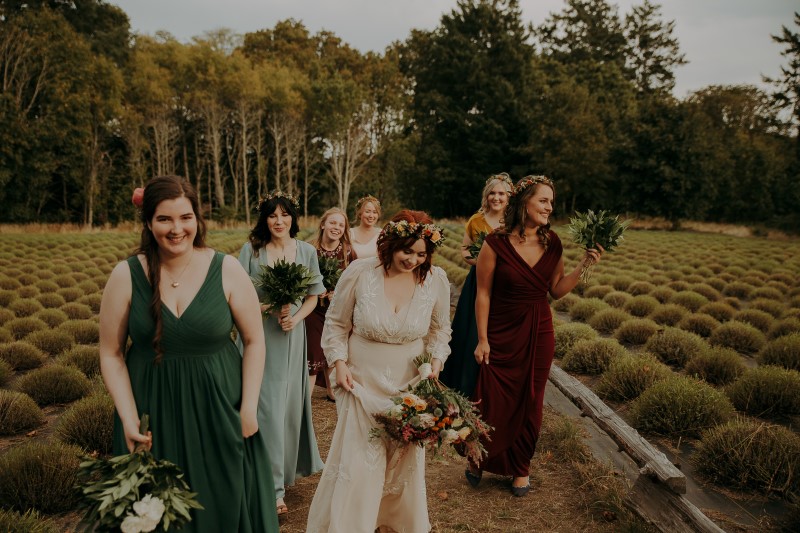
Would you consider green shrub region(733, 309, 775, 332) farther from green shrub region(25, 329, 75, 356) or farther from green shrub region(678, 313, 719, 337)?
green shrub region(25, 329, 75, 356)

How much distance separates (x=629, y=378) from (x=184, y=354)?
6124 millimetres

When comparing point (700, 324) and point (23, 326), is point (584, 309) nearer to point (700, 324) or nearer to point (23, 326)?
point (700, 324)

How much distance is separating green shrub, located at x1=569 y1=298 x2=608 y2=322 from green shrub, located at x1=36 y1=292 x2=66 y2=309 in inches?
445

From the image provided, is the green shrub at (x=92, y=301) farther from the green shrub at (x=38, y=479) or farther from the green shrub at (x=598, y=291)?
the green shrub at (x=598, y=291)

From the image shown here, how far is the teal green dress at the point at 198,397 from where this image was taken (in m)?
2.62

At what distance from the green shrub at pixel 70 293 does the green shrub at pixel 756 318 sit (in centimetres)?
1470

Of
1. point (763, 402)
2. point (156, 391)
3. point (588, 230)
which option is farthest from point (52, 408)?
point (763, 402)

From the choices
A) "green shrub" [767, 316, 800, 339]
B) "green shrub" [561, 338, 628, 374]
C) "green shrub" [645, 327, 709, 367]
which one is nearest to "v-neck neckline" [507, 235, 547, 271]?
"green shrub" [561, 338, 628, 374]

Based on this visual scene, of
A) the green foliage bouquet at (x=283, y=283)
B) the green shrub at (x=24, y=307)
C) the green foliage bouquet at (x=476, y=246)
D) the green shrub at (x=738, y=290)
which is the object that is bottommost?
the green shrub at (x=24, y=307)

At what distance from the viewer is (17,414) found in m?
6.06

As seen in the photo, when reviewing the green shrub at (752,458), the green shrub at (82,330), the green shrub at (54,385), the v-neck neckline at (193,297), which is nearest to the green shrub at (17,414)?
the green shrub at (54,385)

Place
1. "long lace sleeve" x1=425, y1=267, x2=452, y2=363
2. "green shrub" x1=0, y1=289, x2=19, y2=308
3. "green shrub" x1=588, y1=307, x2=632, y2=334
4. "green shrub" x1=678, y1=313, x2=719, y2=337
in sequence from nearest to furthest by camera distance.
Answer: "long lace sleeve" x1=425, y1=267, x2=452, y2=363 → "green shrub" x1=678, y1=313, x2=719, y2=337 → "green shrub" x1=588, y1=307, x2=632, y2=334 → "green shrub" x1=0, y1=289, x2=19, y2=308

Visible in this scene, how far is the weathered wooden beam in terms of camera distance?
3938 millimetres

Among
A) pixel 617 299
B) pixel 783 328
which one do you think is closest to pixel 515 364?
pixel 783 328
